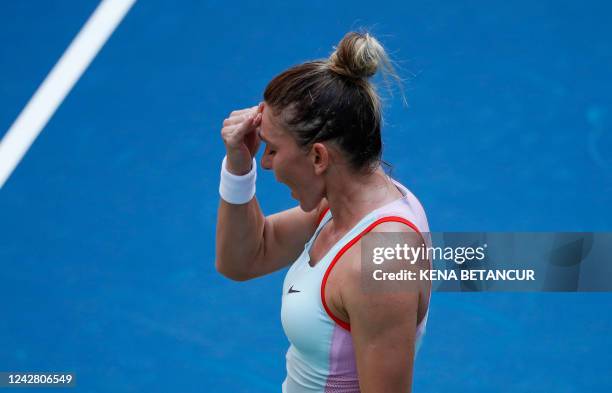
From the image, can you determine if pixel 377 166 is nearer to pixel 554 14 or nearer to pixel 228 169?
pixel 228 169

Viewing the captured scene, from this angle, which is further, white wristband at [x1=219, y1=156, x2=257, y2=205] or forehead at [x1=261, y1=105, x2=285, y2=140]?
white wristband at [x1=219, y1=156, x2=257, y2=205]

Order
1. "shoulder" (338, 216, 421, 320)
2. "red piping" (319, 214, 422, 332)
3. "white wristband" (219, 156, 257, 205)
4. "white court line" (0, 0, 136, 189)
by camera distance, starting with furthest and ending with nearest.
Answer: "white court line" (0, 0, 136, 189) < "white wristband" (219, 156, 257, 205) < "red piping" (319, 214, 422, 332) < "shoulder" (338, 216, 421, 320)

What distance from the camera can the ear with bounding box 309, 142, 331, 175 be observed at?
2.27 metres

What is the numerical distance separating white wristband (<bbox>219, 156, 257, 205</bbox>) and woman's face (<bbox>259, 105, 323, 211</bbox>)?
8.3 inches

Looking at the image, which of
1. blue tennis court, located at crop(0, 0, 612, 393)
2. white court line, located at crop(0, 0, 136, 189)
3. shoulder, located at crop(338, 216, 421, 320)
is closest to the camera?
shoulder, located at crop(338, 216, 421, 320)

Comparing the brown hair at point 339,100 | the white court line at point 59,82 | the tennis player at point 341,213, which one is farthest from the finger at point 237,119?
the white court line at point 59,82

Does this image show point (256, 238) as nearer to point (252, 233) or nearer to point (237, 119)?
point (252, 233)

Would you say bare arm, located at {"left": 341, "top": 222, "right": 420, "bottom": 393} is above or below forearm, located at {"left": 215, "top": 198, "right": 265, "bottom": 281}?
below

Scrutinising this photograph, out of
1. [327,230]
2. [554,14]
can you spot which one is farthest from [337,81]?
[554,14]

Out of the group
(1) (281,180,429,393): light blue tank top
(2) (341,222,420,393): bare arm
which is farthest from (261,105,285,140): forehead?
(2) (341,222,420,393): bare arm

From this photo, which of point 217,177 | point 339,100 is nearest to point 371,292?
point 339,100

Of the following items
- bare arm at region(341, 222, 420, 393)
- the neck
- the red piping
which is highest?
the neck

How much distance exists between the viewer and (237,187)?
8.52 ft

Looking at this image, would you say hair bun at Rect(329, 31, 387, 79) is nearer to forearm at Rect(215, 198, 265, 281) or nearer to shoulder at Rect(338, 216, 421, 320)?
shoulder at Rect(338, 216, 421, 320)
